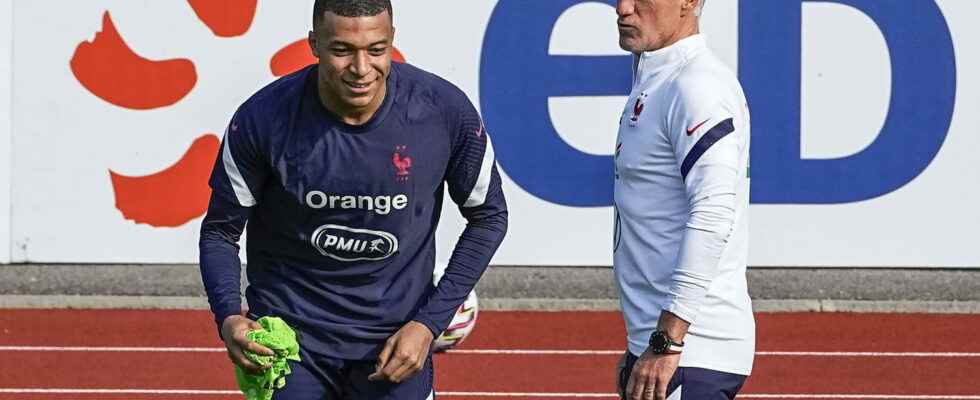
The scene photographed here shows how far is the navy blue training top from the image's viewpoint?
3949mm

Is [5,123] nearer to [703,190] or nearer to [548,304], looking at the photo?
[548,304]

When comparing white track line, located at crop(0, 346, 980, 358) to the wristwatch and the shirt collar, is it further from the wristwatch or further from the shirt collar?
the wristwatch

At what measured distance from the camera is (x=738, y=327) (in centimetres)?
389

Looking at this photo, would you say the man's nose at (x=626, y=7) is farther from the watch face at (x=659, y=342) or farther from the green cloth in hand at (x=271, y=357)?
the green cloth in hand at (x=271, y=357)

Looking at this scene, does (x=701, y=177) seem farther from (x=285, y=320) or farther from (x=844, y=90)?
(x=844, y=90)

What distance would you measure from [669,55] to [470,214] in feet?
2.19

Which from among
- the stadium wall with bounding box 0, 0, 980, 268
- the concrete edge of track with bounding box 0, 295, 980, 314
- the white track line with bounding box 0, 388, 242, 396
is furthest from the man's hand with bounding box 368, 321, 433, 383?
the stadium wall with bounding box 0, 0, 980, 268

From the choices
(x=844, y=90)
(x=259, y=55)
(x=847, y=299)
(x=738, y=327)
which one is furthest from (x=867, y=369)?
(x=738, y=327)

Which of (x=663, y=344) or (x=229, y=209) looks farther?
(x=229, y=209)

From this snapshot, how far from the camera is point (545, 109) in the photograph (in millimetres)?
10531

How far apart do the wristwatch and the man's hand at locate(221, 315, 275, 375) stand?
2.92 feet

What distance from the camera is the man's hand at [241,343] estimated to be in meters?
3.86

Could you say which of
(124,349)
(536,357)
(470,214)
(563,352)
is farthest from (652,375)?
(124,349)

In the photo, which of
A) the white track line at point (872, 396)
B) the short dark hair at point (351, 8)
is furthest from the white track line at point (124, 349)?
the short dark hair at point (351, 8)
